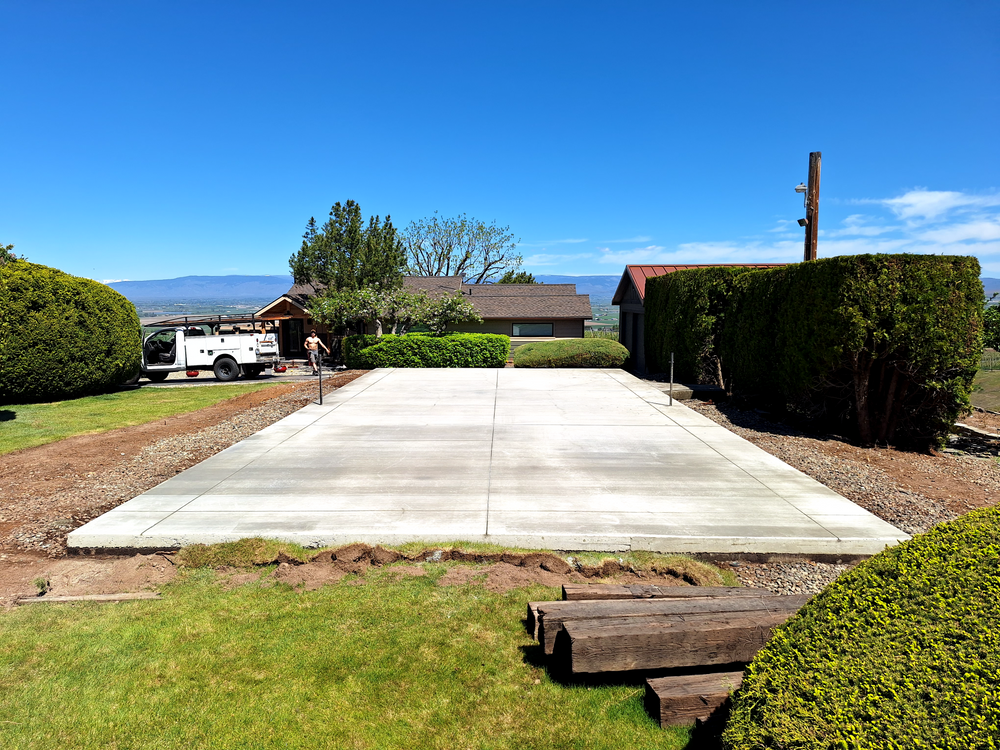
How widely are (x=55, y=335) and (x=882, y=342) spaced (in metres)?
18.6

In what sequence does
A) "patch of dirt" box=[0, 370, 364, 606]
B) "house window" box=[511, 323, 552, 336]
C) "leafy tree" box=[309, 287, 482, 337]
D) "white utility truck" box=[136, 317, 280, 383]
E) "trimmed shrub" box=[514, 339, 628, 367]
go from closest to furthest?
"patch of dirt" box=[0, 370, 364, 606]
"white utility truck" box=[136, 317, 280, 383]
"trimmed shrub" box=[514, 339, 628, 367]
"leafy tree" box=[309, 287, 482, 337]
"house window" box=[511, 323, 552, 336]

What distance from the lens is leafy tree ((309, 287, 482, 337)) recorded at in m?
25.1

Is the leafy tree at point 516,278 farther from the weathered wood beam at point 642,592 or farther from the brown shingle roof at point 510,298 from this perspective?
the weathered wood beam at point 642,592

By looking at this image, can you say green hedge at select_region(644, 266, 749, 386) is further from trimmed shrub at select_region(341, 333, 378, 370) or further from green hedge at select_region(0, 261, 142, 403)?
green hedge at select_region(0, 261, 142, 403)

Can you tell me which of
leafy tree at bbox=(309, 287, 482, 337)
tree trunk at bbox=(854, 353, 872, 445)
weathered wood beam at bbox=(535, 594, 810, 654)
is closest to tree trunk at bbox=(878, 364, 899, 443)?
tree trunk at bbox=(854, 353, 872, 445)

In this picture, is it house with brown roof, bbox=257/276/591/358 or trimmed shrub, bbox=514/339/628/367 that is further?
house with brown roof, bbox=257/276/591/358

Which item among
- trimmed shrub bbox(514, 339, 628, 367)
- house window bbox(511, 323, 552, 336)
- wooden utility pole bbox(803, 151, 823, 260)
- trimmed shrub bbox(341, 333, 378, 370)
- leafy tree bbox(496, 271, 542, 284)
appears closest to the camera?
wooden utility pole bbox(803, 151, 823, 260)

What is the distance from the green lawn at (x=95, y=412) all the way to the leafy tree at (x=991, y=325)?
52.1 feet

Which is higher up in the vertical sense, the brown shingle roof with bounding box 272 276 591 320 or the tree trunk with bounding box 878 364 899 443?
the brown shingle roof with bounding box 272 276 591 320

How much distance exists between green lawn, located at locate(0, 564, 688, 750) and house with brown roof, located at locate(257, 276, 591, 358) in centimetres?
2855

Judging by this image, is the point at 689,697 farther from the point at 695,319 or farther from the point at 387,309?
the point at 387,309

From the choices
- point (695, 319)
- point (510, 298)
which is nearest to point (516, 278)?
point (510, 298)

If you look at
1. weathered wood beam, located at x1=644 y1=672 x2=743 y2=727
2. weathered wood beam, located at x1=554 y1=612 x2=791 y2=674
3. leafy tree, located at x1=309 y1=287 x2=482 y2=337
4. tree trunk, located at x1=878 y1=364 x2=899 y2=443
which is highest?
leafy tree, located at x1=309 y1=287 x2=482 y2=337

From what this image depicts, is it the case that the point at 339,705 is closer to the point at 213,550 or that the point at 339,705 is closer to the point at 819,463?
the point at 213,550
